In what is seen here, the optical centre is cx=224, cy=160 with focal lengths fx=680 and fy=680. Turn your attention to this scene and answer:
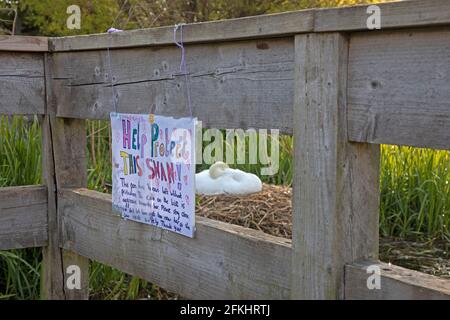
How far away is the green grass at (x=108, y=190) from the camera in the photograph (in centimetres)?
341

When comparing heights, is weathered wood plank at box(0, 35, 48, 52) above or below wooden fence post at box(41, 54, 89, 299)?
above

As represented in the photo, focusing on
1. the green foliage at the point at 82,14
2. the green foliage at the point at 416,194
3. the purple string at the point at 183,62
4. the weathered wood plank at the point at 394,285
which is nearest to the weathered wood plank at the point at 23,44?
the purple string at the point at 183,62

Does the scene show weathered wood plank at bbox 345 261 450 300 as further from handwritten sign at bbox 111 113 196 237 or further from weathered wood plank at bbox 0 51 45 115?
weathered wood plank at bbox 0 51 45 115

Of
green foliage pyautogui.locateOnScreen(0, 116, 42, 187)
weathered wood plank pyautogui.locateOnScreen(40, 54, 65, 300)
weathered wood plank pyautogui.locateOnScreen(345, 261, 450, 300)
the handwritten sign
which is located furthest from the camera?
green foliage pyautogui.locateOnScreen(0, 116, 42, 187)

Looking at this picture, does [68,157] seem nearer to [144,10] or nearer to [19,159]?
[19,159]

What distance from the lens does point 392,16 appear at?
147 centimetres

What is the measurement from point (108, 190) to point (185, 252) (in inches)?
85.8

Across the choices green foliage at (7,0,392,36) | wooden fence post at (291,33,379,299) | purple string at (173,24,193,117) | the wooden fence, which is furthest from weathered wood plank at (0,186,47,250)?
green foliage at (7,0,392,36)

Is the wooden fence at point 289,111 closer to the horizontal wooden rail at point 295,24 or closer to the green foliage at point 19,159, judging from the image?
the horizontal wooden rail at point 295,24

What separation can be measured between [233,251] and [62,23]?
6339 mm

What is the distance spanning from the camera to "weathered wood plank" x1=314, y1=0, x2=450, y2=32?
1.38 meters

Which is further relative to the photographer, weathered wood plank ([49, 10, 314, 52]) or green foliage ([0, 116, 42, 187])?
green foliage ([0, 116, 42, 187])

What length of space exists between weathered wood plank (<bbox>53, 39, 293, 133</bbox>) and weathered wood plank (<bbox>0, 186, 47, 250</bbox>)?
1.26ft

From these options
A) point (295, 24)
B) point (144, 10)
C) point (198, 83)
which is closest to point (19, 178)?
point (198, 83)
